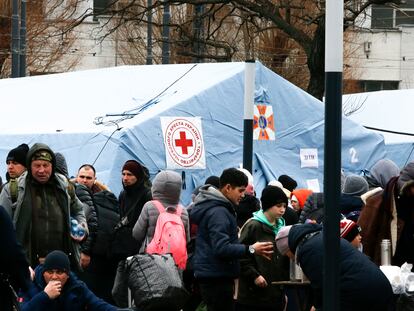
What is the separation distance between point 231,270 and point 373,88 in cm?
4803

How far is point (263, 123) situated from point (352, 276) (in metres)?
13.1

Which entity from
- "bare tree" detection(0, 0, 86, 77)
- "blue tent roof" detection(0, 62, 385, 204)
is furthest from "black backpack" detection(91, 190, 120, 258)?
"bare tree" detection(0, 0, 86, 77)

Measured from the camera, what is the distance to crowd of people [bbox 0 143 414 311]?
29.5 feet

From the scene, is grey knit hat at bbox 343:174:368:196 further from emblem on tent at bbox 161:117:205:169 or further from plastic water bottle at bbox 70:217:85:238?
emblem on tent at bbox 161:117:205:169

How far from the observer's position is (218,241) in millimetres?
11367

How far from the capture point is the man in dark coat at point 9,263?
891 cm

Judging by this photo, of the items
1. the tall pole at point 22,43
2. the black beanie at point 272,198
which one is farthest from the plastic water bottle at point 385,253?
the tall pole at point 22,43

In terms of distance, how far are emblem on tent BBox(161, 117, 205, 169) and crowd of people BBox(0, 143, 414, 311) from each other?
688cm

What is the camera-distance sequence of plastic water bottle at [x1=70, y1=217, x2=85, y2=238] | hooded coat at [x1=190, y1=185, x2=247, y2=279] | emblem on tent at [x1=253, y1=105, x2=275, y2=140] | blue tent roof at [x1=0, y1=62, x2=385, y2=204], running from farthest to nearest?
emblem on tent at [x1=253, y1=105, x2=275, y2=140]
blue tent roof at [x1=0, y1=62, x2=385, y2=204]
plastic water bottle at [x1=70, y1=217, x2=85, y2=238]
hooded coat at [x1=190, y1=185, x2=247, y2=279]

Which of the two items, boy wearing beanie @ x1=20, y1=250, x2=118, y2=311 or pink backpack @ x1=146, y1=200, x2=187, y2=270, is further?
pink backpack @ x1=146, y1=200, x2=187, y2=270

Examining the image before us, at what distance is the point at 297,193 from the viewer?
54.6 feet

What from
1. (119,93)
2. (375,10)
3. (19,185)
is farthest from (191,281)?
(375,10)

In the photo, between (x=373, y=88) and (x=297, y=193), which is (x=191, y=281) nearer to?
(x=297, y=193)

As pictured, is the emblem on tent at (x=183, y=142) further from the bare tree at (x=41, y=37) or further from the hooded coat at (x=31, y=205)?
the bare tree at (x=41, y=37)
